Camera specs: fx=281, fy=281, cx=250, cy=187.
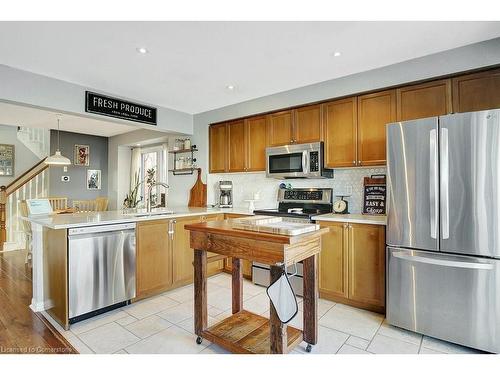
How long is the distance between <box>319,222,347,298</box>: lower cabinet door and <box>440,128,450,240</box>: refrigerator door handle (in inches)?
34.5

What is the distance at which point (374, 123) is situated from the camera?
2.92 metres

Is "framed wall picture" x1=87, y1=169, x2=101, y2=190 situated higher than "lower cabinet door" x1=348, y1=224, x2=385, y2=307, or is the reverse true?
"framed wall picture" x1=87, y1=169, x2=101, y2=190

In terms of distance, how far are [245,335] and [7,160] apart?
22.1 feet

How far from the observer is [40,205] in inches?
119

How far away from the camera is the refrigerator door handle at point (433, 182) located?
214cm

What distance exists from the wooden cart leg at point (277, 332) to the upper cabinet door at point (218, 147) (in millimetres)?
2729

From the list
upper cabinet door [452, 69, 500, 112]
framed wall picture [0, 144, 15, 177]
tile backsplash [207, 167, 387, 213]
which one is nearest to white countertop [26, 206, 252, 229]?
tile backsplash [207, 167, 387, 213]

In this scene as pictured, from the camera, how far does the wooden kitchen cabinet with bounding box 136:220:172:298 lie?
2.96 metres

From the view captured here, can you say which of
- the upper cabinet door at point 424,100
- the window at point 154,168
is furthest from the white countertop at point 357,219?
the window at point 154,168

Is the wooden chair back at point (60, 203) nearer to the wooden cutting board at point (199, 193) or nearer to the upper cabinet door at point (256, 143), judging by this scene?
the wooden cutting board at point (199, 193)

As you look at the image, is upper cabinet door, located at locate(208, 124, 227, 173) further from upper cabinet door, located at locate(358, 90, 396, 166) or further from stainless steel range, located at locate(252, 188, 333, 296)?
upper cabinet door, located at locate(358, 90, 396, 166)

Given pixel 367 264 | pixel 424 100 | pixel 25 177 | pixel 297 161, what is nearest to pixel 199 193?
pixel 297 161
